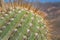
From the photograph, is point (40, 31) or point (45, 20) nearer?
point (40, 31)

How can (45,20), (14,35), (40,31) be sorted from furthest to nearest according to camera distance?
(45,20)
(40,31)
(14,35)

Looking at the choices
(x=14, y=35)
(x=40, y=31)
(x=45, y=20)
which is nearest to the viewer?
(x=14, y=35)

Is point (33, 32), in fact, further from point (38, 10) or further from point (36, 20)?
point (38, 10)

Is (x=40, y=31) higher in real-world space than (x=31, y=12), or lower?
lower

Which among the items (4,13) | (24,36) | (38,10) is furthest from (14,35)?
(38,10)
